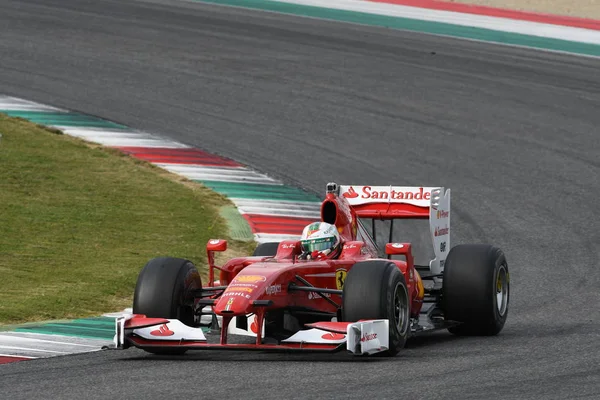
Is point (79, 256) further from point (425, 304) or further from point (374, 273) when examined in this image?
point (374, 273)

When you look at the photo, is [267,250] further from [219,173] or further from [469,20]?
[469,20]

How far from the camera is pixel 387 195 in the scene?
13.6m

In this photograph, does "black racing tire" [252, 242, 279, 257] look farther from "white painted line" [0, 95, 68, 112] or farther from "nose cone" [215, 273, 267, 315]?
"white painted line" [0, 95, 68, 112]

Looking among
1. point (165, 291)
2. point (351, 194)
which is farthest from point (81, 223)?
point (165, 291)

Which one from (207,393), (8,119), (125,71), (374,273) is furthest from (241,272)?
(125,71)

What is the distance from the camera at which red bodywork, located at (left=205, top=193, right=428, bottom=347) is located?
10.8 meters

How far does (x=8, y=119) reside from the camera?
23406 mm

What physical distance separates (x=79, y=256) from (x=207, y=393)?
7485 millimetres

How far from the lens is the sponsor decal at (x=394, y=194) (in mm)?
13359

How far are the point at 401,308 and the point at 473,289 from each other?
4.10 ft

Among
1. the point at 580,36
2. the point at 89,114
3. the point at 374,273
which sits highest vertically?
the point at 580,36

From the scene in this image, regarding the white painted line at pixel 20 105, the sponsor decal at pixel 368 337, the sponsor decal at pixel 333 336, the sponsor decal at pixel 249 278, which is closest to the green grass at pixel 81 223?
the white painted line at pixel 20 105

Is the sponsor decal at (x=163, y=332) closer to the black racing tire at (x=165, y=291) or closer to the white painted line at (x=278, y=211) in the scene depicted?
the black racing tire at (x=165, y=291)

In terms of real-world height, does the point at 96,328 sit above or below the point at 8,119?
below
